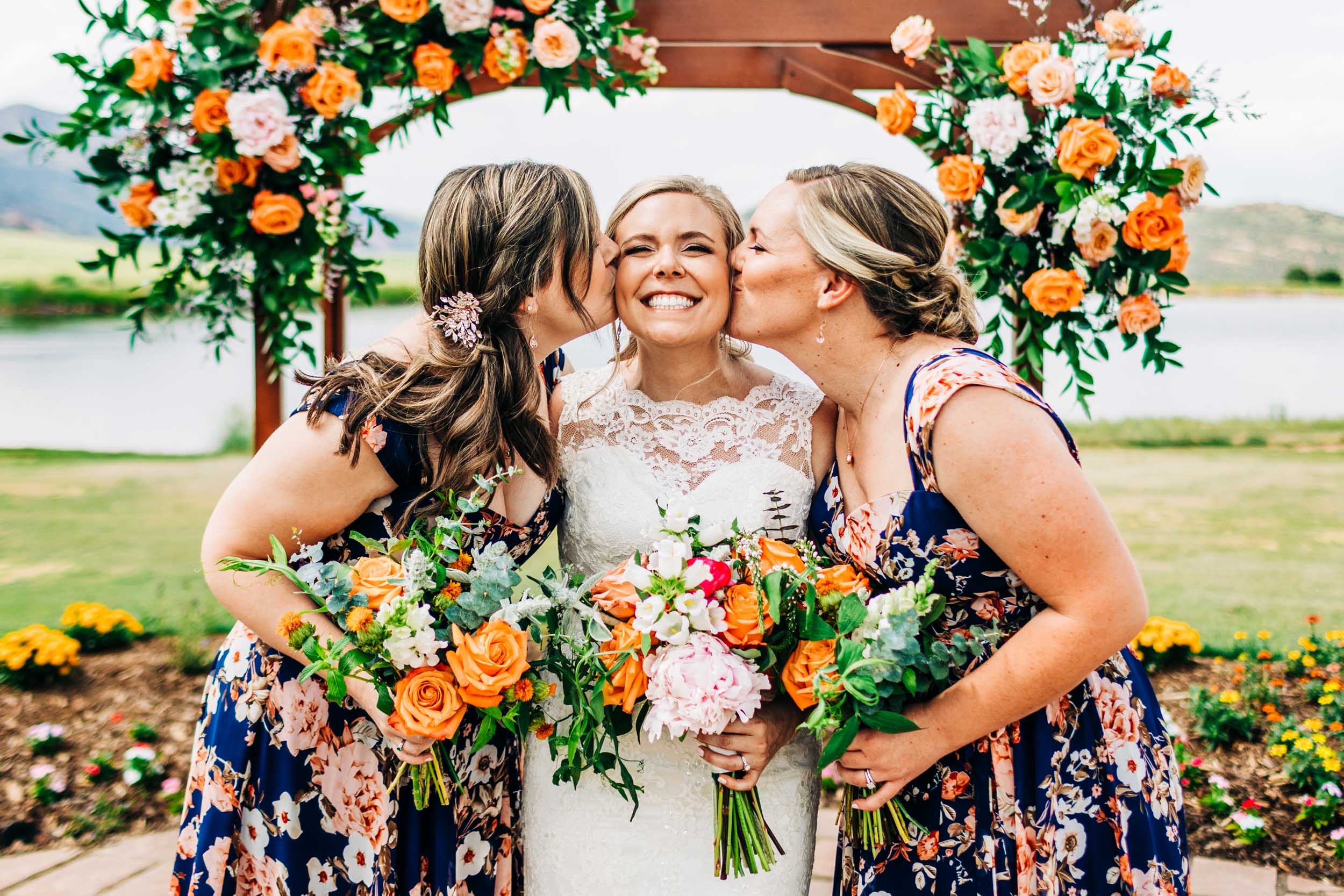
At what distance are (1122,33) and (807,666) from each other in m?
2.45

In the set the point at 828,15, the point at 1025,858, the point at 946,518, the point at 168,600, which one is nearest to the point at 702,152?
the point at 828,15

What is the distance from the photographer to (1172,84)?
3016 millimetres

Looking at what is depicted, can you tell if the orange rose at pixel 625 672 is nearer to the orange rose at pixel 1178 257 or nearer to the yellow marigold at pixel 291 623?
the yellow marigold at pixel 291 623

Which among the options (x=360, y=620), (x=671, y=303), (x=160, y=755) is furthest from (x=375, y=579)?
(x=160, y=755)

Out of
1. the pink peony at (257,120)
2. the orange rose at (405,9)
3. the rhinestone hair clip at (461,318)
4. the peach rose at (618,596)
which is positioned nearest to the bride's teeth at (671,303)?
the rhinestone hair clip at (461,318)

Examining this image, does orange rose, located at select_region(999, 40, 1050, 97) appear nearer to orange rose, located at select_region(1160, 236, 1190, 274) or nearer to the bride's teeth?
orange rose, located at select_region(1160, 236, 1190, 274)

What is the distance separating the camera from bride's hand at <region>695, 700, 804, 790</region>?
6.26 feet

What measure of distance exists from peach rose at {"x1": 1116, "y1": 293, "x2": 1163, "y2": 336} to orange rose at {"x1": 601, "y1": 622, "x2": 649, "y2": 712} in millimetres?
2270

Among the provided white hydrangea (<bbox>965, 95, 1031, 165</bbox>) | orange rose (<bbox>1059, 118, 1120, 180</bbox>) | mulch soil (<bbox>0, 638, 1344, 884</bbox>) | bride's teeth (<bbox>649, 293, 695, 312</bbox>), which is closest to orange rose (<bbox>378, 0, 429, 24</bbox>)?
bride's teeth (<bbox>649, 293, 695, 312</bbox>)

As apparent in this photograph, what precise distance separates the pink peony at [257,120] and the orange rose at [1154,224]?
283 centimetres

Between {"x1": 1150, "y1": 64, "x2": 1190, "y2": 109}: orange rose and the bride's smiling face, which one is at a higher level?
{"x1": 1150, "y1": 64, "x2": 1190, "y2": 109}: orange rose

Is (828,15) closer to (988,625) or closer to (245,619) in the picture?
(988,625)

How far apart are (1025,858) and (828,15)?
2.97 metres

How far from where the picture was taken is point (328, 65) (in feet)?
10.4
